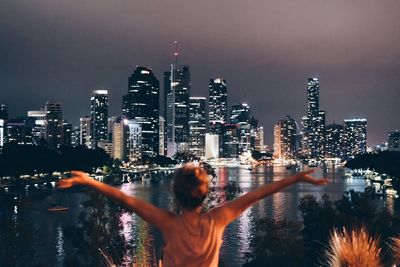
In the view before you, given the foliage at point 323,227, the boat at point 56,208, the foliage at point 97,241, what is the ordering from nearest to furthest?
the foliage at point 323,227, the foliage at point 97,241, the boat at point 56,208

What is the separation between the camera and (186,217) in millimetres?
2291

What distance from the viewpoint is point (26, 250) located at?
2961 cm

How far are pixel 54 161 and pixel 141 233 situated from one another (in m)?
50.4

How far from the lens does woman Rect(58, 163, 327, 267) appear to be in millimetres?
2245

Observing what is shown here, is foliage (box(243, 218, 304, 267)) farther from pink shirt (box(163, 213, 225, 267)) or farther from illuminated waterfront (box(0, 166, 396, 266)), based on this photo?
pink shirt (box(163, 213, 225, 267))

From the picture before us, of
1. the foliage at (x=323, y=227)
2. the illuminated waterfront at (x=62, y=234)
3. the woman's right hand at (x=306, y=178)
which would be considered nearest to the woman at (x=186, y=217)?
the woman's right hand at (x=306, y=178)

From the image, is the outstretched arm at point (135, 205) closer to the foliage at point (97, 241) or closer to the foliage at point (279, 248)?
the foliage at point (279, 248)

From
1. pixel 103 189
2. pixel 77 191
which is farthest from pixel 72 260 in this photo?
pixel 77 191

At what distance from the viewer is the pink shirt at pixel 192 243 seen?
88.5 inches

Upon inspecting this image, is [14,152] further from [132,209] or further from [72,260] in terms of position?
[132,209]

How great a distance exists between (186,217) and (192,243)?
113 mm

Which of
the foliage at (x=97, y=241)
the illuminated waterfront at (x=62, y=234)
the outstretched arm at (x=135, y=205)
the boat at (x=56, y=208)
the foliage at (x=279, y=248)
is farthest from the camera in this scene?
the boat at (x=56, y=208)

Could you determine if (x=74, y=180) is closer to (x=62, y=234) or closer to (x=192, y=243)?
(x=192, y=243)

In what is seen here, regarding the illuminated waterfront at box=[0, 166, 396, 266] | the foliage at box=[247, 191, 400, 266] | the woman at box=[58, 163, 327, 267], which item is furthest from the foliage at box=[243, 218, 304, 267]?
the woman at box=[58, 163, 327, 267]
